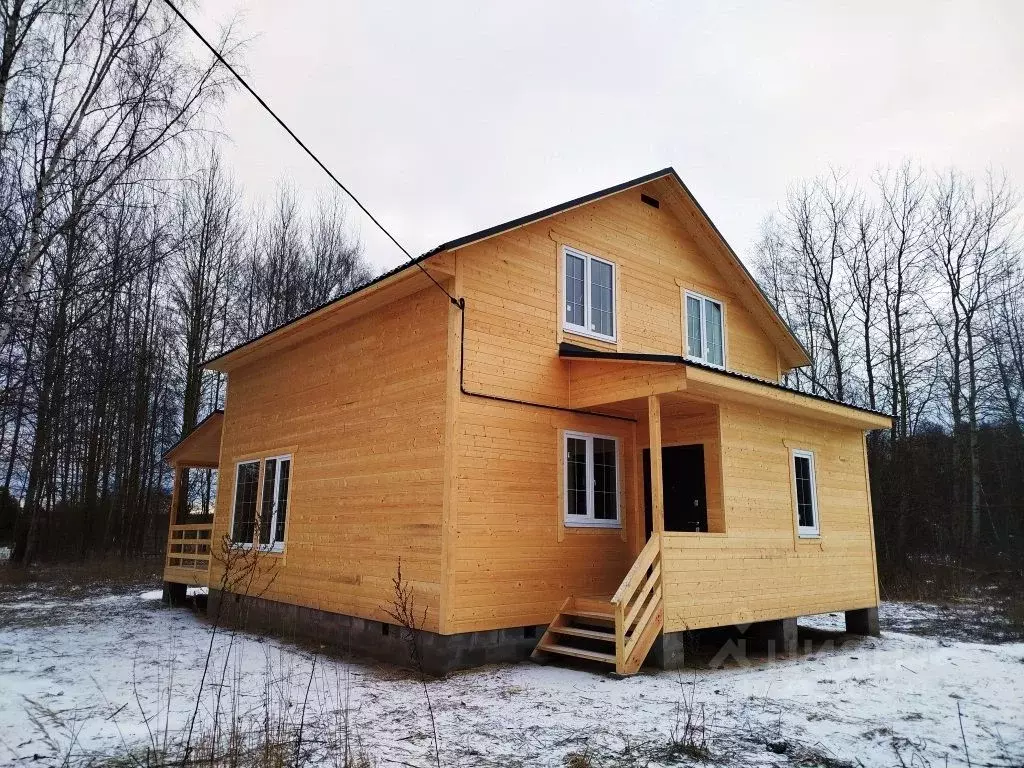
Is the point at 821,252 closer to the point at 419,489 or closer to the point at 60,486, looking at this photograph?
the point at 419,489

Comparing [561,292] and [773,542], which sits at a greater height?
[561,292]

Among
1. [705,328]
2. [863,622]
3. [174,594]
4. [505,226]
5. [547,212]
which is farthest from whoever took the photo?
[174,594]

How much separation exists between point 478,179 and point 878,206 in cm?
1841

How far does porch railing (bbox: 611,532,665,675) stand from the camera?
7.73 meters

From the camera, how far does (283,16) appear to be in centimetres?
683

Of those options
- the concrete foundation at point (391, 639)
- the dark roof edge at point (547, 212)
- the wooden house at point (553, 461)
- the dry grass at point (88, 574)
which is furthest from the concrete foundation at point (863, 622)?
the dry grass at point (88, 574)

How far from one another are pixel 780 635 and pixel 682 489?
98.7 inches

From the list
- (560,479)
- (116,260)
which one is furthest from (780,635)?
(116,260)

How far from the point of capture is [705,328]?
41.5ft

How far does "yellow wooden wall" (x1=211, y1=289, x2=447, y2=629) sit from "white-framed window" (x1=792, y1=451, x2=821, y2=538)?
5.99 metres

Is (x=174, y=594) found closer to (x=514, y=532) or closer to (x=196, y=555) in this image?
(x=196, y=555)

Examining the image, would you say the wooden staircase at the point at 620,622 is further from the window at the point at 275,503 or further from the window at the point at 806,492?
the window at the point at 275,503

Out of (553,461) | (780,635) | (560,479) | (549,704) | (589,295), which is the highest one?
(589,295)

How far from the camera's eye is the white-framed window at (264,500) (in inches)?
457
